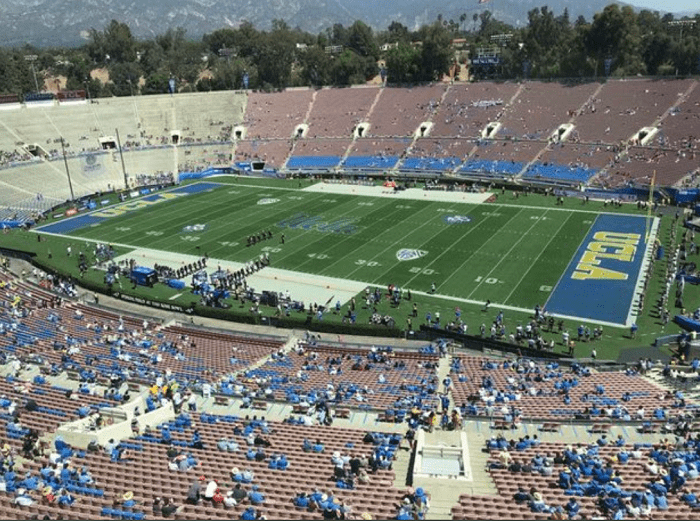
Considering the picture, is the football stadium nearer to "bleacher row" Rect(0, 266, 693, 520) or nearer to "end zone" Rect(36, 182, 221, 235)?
"bleacher row" Rect(0, 266, 693, 520)

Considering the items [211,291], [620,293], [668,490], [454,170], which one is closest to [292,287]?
[211,291]

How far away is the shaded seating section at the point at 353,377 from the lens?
2095 cm

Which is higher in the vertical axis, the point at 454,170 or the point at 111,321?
the point at 454,170

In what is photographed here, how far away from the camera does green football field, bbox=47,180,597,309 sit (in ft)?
124

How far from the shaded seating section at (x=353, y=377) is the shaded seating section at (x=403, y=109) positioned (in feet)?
171

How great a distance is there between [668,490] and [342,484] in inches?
286

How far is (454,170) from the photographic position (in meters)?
65.8

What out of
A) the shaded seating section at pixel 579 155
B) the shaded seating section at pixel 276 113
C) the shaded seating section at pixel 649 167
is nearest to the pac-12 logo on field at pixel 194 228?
the shaded seating section at pixel 276 113

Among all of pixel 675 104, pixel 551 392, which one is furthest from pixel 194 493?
pixel 675 104

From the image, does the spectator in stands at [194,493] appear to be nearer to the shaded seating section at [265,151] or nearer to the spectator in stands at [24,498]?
the spectator in stands at [24,498]

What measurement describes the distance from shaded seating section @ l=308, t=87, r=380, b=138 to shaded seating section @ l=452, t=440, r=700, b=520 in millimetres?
65243

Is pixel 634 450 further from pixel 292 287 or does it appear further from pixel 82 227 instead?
pixel 82 227

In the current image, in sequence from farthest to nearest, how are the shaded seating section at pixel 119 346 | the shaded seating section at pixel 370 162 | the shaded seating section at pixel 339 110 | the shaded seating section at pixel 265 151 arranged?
the shaded seating section at pixel 339 110 → the shaded seating section at pixel 265 151 → the shaded seating section at pixel 370 162 → the shaded seating section at pixel 119 346

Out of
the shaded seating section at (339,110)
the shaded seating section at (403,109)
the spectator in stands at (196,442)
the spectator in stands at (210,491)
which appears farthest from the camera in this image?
the shaded seating section at (339,110)
